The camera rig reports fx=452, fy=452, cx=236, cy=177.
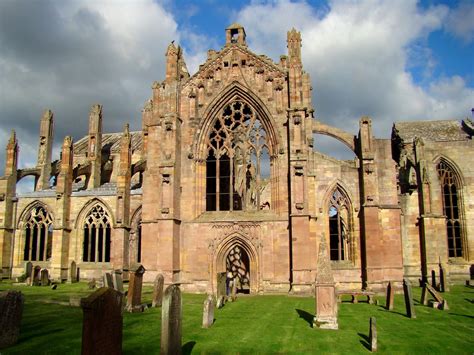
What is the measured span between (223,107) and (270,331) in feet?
52.6

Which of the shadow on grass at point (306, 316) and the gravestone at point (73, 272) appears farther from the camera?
the gravestone at point (73, 272)

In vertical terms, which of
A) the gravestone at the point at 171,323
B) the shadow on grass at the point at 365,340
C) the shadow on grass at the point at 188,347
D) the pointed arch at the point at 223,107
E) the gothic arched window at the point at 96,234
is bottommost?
the shadow on grass at the point at 365,340

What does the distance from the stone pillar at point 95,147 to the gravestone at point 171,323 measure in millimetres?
31105

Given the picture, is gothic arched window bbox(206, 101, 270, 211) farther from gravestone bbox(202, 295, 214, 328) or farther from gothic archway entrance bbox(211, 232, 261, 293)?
gravestone bbox(202, 295, 214, 328)

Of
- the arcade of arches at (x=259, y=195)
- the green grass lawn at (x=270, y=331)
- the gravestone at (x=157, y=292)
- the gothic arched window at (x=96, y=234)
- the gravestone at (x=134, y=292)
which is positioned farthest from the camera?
the gothic arched window at (x=96, y=234)

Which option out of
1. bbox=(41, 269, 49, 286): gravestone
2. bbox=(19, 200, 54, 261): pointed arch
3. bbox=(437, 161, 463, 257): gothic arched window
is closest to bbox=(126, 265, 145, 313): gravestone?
bbox=(41, 269, 49, 286): gravestone

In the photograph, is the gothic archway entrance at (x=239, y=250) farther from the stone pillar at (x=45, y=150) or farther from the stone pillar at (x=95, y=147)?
the stone pillar at (x=45, y=150)

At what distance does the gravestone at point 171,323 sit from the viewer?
8984 millimetres

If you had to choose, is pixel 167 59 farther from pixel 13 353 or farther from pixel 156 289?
pixel 13 353

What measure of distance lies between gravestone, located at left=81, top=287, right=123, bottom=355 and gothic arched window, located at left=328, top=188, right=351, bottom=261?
63.6ft

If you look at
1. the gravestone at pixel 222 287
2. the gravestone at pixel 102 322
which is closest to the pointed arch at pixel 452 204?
the gravestone at pixel 222 287

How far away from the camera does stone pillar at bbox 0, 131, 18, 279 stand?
113 ft

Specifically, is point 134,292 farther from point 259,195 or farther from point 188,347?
point 259,195

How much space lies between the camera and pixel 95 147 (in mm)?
40500
